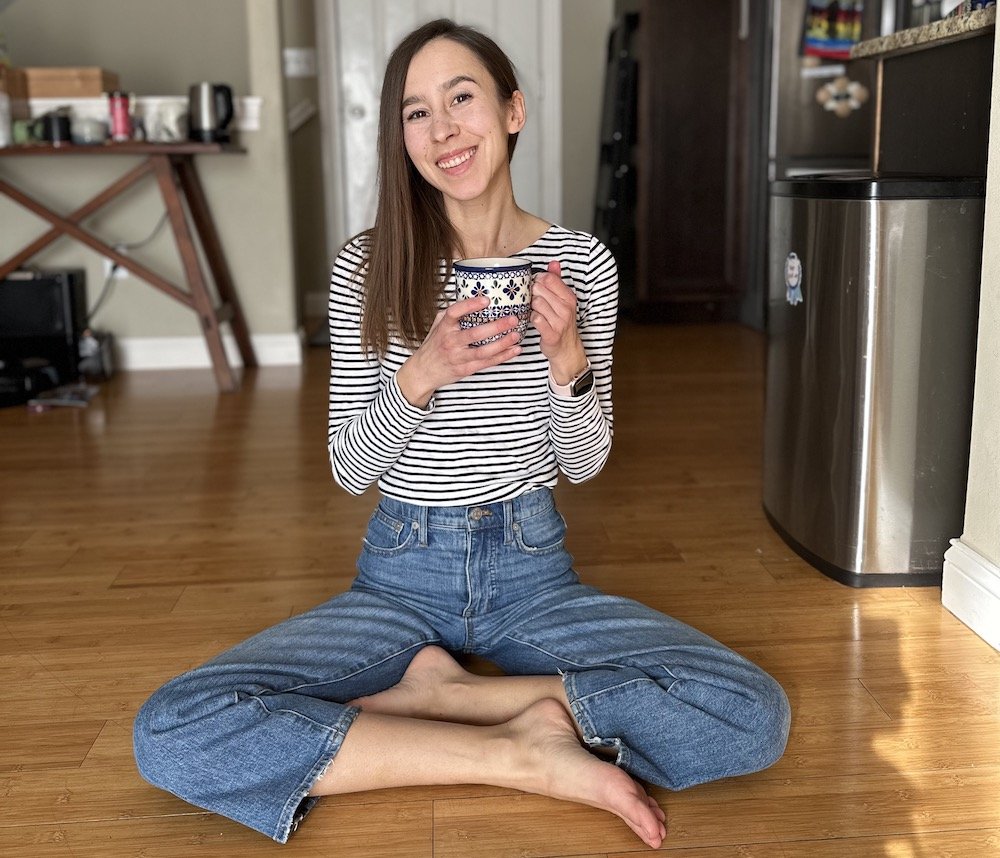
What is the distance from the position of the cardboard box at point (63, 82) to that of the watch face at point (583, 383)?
3.26 metres

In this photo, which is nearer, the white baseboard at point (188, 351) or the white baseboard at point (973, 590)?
the white baseboard at point (973, 590)

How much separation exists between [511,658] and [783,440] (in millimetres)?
975

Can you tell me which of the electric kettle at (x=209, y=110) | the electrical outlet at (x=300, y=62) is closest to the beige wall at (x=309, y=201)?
the electrical outlet at (x=300, y=62)

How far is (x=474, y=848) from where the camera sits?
126cm

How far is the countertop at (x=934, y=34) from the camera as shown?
1939mm

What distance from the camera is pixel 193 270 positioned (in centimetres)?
398

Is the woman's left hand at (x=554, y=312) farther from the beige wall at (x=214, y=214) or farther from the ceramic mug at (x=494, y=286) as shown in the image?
the beige wall at (x=214, y=214)

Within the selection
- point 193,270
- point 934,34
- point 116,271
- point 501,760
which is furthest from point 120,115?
point 501,760

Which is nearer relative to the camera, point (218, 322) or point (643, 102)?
point (218, 322)

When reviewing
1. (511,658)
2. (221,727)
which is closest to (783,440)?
(511,658)

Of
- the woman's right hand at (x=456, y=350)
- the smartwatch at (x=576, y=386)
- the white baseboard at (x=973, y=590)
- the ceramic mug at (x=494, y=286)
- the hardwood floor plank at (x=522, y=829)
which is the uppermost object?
the ceramic mug at (x=494, y=286)

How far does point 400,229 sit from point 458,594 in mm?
476

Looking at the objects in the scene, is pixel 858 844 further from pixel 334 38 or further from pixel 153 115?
pixel 334 38

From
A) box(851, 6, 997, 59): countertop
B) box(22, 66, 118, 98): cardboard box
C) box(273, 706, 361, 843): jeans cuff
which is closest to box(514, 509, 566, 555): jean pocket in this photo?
box(273, 706, 361, 843): jeans cuff
